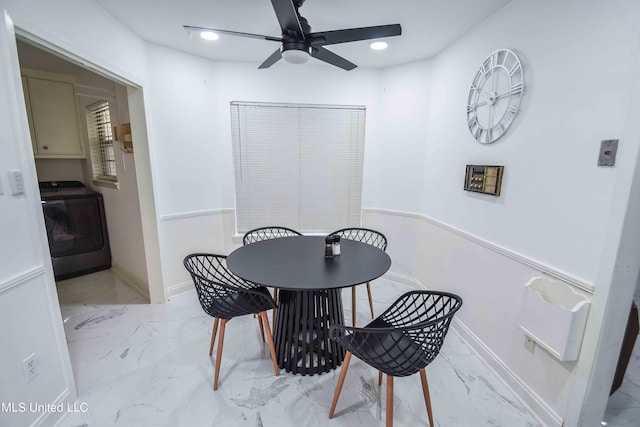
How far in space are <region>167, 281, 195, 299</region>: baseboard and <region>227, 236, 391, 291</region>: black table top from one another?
1.33m

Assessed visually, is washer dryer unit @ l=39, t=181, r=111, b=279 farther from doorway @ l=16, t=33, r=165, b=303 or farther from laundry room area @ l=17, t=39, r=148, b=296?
doorway @ l=16, t=33, r=165, b=303

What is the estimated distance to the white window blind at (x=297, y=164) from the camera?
10.3 ft

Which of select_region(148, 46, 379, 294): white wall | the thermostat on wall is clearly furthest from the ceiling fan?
select_region(148, 46, 379, 294): white wall

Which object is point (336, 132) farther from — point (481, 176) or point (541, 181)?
point (541, 181)

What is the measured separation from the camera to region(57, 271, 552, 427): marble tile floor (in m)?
1.57

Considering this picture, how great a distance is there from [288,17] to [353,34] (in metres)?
0.40

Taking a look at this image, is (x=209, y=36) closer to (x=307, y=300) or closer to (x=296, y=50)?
(x=296, y=50)

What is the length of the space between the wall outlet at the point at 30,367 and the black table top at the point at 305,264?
102cm

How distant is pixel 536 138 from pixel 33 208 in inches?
107

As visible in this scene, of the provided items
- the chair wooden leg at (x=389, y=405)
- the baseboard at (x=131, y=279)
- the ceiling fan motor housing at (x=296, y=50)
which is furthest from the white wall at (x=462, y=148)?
the ceiling fan motor housing at (x=296, y=50)

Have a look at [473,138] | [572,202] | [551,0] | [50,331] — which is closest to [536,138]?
[572,202]

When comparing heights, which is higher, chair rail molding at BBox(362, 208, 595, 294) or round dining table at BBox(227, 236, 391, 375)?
chair rail molding at BBox(362, 208, 595, 294)

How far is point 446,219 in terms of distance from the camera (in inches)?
102

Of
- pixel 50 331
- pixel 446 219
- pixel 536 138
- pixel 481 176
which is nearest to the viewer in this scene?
pixel 50 331
